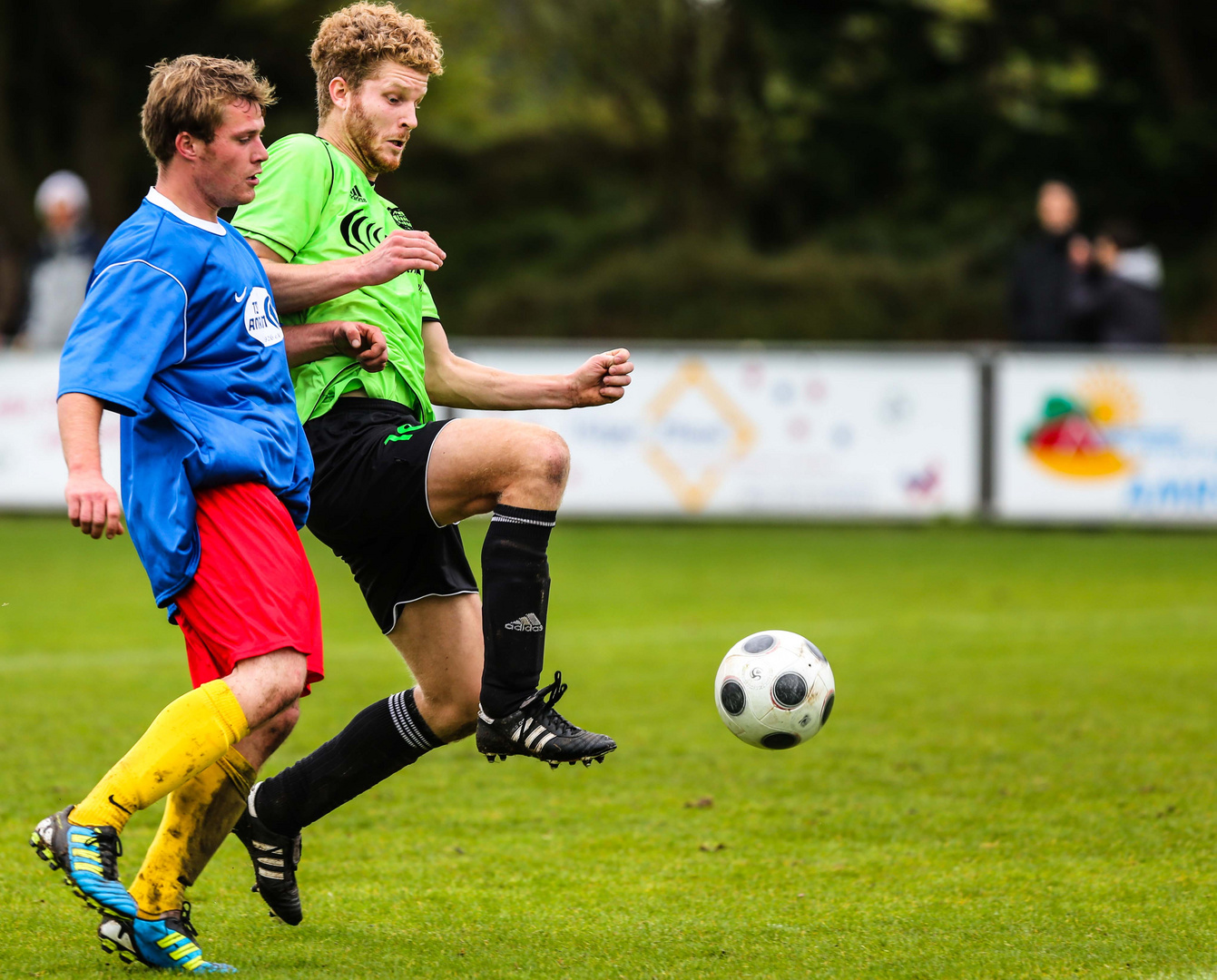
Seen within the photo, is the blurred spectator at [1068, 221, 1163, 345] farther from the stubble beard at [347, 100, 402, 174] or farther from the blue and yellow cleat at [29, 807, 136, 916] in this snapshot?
the blue and yellow cleat at [29, 807, 136, 916]

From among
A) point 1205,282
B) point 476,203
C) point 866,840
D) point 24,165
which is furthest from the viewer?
point 476,203

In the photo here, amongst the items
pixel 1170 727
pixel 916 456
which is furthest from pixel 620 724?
pixel 916 456

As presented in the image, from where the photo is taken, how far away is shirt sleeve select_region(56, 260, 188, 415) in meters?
3.53

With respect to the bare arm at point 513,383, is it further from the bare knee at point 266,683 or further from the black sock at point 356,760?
the bare knee at point 266,683

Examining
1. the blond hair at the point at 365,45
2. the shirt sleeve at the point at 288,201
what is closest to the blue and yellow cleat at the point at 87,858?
the shirt sleeve at the point at 288,201

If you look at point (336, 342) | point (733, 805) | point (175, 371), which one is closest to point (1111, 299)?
point (733, 805)

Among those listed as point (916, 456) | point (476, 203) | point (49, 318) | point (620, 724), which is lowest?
point (620, 724)

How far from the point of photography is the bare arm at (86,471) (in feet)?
11.2

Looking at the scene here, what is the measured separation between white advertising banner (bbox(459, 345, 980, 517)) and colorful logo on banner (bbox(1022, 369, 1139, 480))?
56 centimetres

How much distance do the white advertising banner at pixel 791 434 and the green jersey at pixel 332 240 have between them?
9.18m

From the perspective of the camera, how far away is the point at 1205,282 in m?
23.2

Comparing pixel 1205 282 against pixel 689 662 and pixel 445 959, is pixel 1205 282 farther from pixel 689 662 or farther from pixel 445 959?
pixel 445 959

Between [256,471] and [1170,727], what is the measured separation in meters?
4.50

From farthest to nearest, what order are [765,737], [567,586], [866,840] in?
[567,586]
[866,840]
[765,737]
